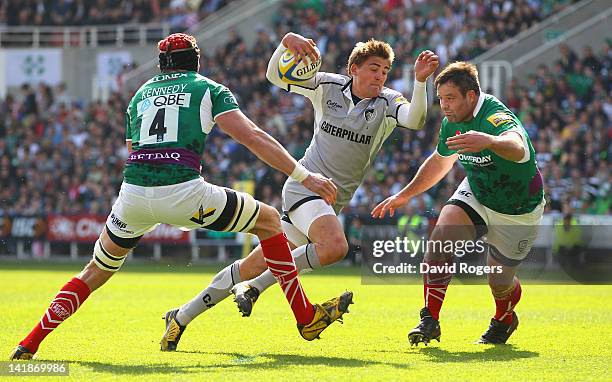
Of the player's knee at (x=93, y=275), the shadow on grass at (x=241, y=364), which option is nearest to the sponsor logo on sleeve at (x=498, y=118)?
the shadow on grass at (x=241, y=364)

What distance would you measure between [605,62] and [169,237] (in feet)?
36.6

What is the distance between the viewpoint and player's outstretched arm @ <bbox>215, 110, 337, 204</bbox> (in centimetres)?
737

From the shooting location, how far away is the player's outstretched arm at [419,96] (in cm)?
816

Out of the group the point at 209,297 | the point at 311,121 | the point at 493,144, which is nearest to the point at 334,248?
the point at 209,297

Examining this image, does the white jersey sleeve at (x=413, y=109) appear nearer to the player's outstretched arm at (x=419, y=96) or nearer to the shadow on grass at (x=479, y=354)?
the player's outstretched arm at (x=419, y=96)

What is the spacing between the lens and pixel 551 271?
19.1 metres

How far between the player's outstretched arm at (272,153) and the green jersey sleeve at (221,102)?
2.4 inches

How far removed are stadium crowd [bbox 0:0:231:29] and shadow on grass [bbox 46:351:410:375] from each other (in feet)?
84.7

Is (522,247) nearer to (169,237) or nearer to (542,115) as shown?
(542,115)

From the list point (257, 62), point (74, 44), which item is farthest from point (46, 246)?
point (74, 44)

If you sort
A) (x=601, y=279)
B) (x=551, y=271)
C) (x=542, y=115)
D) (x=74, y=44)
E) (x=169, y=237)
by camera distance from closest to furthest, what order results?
(x=601, y=279), (x=551, y=271), (x=542, y=115), (x=169, y=237), (x=74, y=44)

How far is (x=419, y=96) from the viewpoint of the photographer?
8297mm

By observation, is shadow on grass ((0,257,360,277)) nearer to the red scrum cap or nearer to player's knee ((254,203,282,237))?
player's knee ((254,203,282,237))

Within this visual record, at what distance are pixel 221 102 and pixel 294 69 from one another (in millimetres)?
1374
